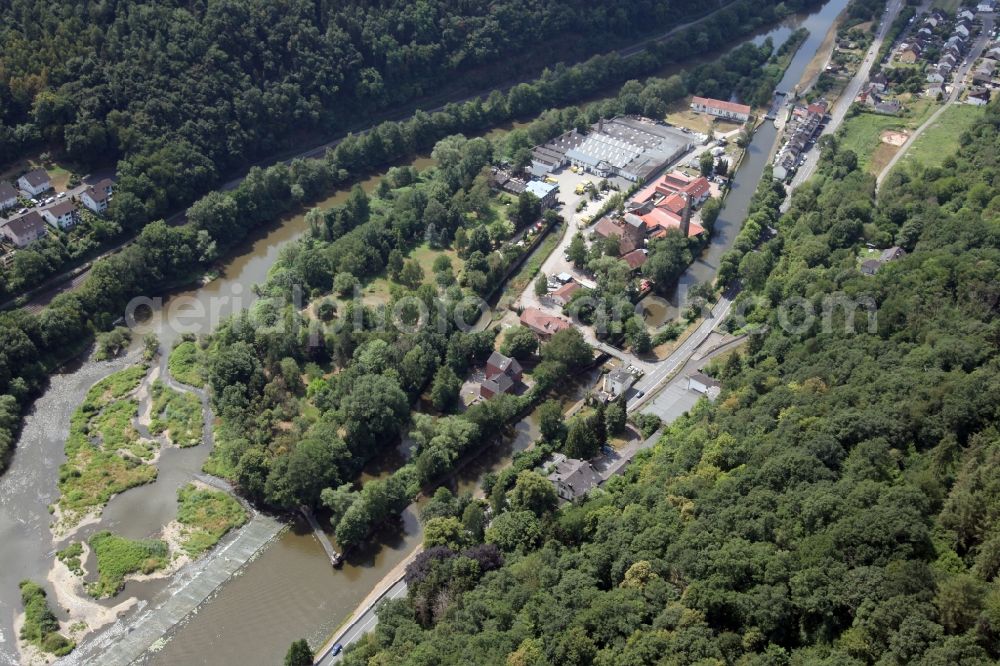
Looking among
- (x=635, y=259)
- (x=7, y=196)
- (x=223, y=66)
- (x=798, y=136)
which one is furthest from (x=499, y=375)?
(x=798, y=136)

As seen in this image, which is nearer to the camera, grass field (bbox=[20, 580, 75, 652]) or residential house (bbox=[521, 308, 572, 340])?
grass field (bbox=[20, 580, 75, 652])

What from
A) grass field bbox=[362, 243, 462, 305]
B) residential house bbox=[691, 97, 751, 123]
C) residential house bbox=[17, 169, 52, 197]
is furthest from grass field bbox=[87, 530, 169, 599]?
residential house bbox=[691, 97, 751, 123]

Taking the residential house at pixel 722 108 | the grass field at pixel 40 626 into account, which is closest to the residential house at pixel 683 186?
the residential house at pixel 722 108

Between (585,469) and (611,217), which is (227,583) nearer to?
(585,469)

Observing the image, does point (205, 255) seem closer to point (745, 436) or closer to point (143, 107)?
point (143, 107)

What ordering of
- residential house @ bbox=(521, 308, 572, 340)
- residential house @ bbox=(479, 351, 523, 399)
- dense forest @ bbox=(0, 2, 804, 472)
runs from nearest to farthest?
residential house @ bbox=(479, 351, 523, 399), dense forest @ bbox=(0, 2, 804, 472), residential house @ bbox=(521, 308, 572, 340)

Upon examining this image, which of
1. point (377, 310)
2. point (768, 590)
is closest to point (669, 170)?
point (377, 310)

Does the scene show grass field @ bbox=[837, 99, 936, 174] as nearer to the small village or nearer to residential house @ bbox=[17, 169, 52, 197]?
the small village
